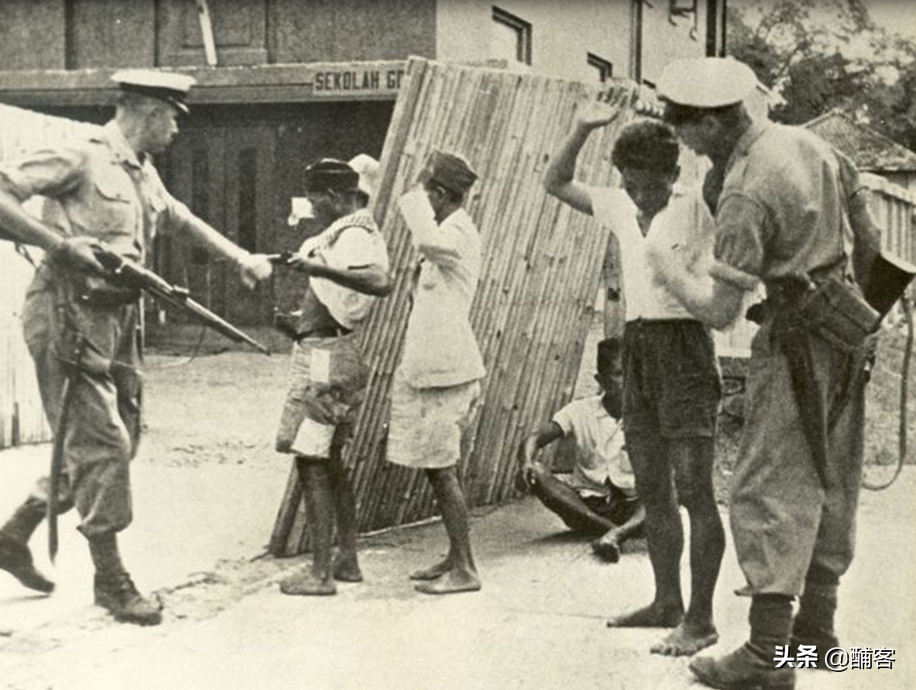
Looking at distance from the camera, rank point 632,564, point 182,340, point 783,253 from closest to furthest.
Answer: point 783,253, point 632,564, point 182,340

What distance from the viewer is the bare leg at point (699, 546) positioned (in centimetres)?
347

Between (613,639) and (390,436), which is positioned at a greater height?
(390,436)

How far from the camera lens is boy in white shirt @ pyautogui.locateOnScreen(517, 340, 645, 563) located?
493cm

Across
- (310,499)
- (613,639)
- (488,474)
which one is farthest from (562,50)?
(613,639)

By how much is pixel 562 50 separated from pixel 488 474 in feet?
5.65

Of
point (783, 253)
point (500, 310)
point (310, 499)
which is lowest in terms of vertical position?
point (310, 499)

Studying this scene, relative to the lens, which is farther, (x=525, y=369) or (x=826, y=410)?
(x=525, y=369)

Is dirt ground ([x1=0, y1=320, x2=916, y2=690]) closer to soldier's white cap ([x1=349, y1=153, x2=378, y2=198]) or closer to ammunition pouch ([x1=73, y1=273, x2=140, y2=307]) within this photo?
ammunition pouch ([x1=73, y1=273, x2=140, y2=307])

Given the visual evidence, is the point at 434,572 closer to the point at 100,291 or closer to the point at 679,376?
the point at 679,376

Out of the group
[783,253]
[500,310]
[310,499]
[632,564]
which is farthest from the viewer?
[500,310]

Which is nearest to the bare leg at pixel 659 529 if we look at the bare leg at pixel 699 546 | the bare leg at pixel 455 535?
the bare leg at pixel 699 546

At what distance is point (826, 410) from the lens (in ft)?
10.3

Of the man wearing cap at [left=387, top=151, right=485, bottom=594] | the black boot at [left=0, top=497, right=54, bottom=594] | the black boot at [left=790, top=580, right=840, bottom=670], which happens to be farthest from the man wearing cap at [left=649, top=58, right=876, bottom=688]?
the black boot at [left=0, top=497, right=54, bottom=594]

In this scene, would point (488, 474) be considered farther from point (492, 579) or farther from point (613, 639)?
point (613, 639)
